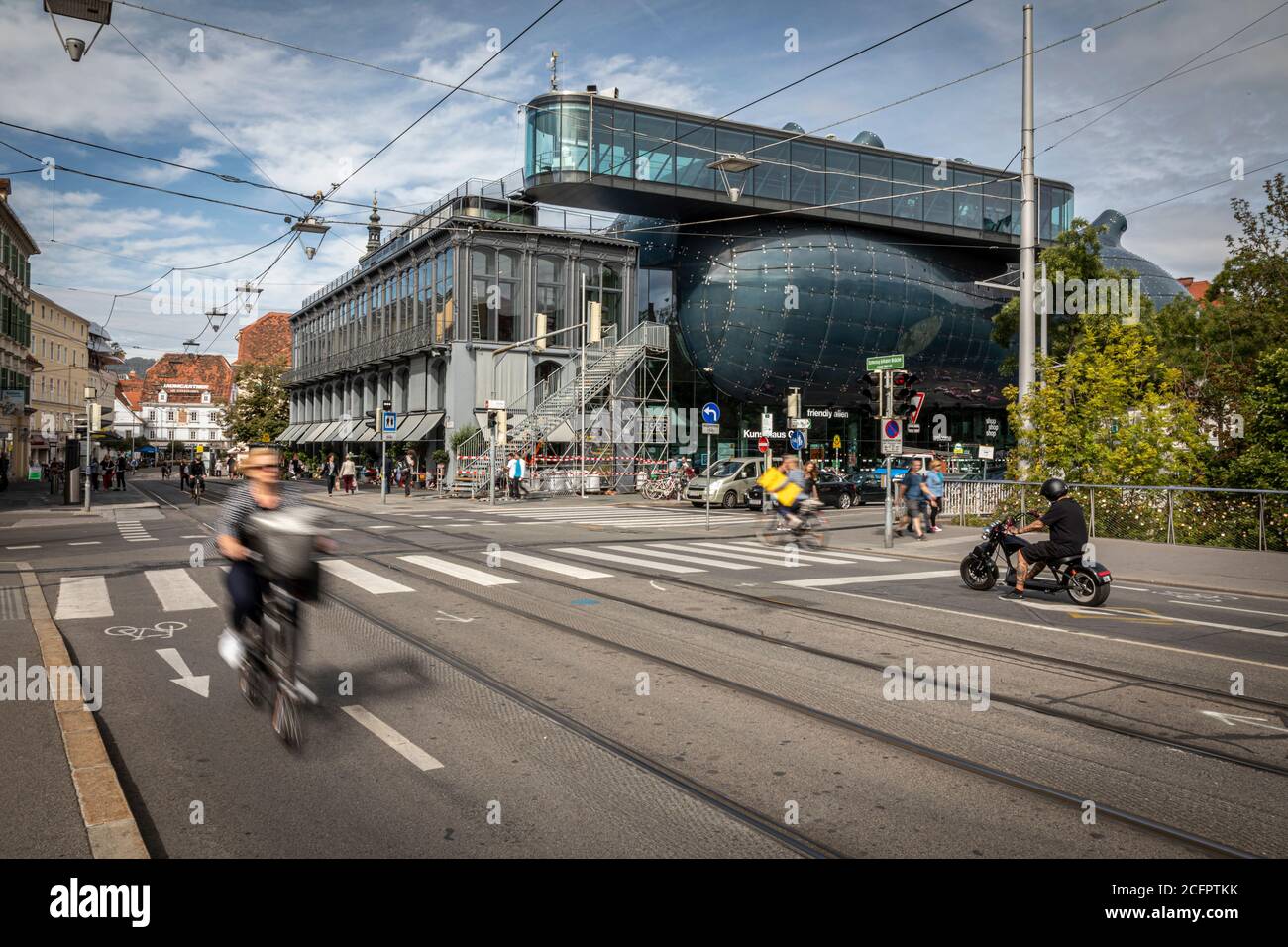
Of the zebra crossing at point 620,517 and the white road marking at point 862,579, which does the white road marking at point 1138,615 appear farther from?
the zebra crossing at point 620,517

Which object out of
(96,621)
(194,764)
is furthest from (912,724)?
(96,621)

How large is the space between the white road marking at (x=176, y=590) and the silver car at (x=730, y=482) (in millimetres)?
19187

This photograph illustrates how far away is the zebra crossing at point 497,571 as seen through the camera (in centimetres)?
1084

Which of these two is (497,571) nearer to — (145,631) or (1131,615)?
(145,631)

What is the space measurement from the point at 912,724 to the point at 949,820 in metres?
1.59

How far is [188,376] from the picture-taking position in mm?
136000

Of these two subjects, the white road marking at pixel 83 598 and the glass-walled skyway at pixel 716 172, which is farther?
the glass-walled skyway at pixel 716 172

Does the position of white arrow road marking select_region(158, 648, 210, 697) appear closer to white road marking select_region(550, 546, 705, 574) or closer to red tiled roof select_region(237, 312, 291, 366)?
white road marking select_region(550, 546, 705, 574)

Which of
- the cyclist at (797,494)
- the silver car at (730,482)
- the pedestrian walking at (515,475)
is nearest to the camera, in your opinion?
the cyclist at (797,494)

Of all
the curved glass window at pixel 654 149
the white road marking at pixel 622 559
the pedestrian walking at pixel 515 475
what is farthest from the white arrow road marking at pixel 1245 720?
the curved glass window at pixel 654 149

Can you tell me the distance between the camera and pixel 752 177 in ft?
151

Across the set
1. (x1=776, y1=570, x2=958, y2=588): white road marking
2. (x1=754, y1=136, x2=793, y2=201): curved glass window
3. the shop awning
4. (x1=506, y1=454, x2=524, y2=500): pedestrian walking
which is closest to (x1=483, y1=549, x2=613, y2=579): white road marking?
(x1=776, y1=570, x2=958, y2=588): white road marking

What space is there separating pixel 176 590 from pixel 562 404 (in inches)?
1213
